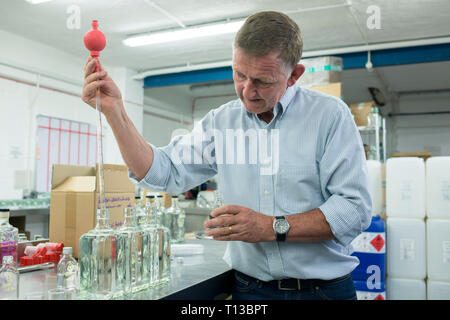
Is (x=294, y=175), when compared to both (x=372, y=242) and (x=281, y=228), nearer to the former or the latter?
(x=281, y=228)

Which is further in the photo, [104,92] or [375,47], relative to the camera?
[375,47]

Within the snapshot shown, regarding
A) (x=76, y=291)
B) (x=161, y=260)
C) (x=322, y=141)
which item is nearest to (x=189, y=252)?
(x=161, y=260)

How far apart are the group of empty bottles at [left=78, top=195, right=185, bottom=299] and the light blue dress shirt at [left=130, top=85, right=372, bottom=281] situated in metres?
0.14

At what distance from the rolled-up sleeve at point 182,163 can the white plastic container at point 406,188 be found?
253 centimetres

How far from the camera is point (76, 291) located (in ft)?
3.26

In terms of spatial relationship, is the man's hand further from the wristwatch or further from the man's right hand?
the man's right hand

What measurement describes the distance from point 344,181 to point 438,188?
264 cm

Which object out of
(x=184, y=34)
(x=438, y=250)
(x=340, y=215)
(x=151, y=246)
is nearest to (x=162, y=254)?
(x=151, y=246)

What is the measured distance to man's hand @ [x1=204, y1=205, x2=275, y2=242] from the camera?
0.98m

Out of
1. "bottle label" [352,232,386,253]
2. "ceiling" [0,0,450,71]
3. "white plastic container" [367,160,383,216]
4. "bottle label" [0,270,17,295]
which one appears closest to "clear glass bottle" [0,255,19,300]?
"bottle label" [0,270,17,295]

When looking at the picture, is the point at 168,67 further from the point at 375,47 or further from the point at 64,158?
the point at 375,47

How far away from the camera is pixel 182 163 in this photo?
1.22 metres

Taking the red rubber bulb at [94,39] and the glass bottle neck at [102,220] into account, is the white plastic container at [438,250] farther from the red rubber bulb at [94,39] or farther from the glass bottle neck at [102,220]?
the red rubber bulb at [94,39]

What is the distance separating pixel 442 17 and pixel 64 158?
5.15 m
